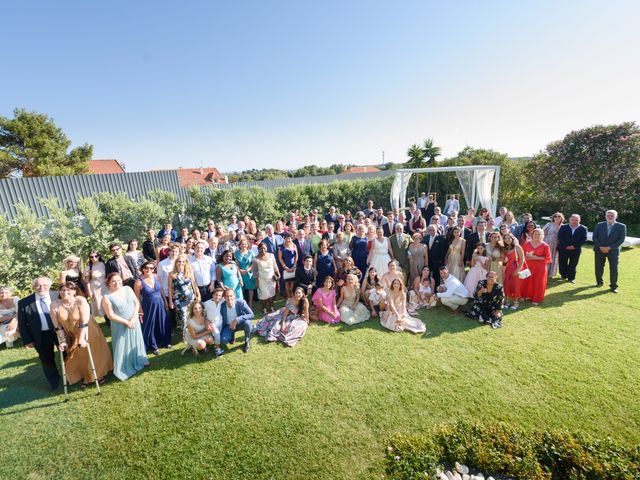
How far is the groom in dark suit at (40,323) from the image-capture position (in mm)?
4191

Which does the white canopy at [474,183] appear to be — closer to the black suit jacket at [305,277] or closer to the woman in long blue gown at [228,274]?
the black suit jacket at [305,277]

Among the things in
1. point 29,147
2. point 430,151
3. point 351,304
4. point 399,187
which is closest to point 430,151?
point 430,151

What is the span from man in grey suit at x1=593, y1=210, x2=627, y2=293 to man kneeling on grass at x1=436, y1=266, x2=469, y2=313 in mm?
3909

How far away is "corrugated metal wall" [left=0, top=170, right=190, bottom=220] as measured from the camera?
9273 millimetres

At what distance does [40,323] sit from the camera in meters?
4.25

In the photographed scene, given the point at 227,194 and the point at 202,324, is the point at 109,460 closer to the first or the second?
the point at 202,324

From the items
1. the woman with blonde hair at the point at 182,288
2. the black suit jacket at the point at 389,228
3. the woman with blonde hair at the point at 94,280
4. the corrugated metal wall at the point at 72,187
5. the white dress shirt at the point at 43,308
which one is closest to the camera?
the white dress shirt at the point at 43,308

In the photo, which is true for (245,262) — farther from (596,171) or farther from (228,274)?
(596,171)

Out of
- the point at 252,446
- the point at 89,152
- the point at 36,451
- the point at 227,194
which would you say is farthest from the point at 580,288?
the point at 89,152

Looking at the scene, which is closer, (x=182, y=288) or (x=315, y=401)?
(x=315, y=401)

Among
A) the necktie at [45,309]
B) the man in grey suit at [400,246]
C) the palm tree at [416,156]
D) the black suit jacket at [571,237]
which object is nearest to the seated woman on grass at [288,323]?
the man in grey suit at [400,246]

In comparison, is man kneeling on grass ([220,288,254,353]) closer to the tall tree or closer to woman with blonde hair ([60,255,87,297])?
woman with blonde hair ([60,255,87,297])

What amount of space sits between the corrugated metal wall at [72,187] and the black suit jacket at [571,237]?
1300cm

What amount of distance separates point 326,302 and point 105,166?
4722cm
